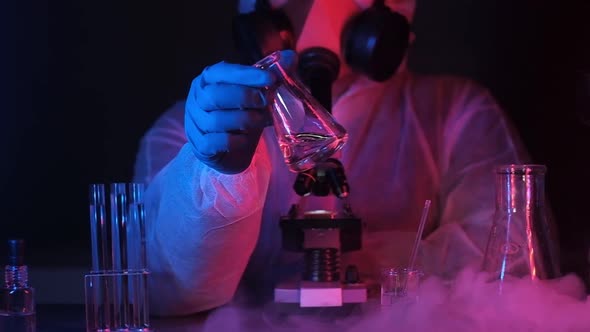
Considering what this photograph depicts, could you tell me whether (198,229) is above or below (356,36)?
below

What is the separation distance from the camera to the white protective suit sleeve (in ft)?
4.14

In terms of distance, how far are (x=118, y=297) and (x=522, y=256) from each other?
0.61 metres

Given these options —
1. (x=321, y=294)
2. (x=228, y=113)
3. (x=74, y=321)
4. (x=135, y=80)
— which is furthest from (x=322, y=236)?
(x=135, y=80)

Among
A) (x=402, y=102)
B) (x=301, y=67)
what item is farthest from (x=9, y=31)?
(x=402, y=102)

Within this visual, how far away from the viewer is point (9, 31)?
190 centimetres

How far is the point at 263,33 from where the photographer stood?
1435 mm

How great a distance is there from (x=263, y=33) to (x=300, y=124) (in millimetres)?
581

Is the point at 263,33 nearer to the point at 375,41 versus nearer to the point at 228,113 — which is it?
the point at 375,41

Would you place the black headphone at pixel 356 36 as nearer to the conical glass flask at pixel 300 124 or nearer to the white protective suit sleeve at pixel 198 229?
the white protective suit sleeve at pixel 198 229

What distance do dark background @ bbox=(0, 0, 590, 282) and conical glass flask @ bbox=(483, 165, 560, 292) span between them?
954 mm

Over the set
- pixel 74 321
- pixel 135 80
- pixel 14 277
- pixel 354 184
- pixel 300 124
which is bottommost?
pixel 74 321

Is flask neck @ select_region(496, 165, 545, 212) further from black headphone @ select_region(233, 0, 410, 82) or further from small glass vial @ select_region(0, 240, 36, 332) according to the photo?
small glass vial @ select_region(0, 240, 36, 332)

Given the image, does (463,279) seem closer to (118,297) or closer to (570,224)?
(118,297)

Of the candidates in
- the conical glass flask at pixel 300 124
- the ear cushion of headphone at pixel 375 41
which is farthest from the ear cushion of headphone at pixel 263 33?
the conical glass flask at pixel 300 124
